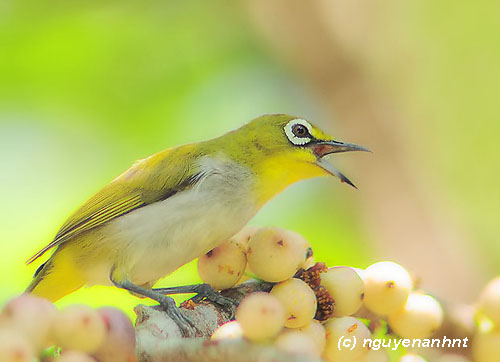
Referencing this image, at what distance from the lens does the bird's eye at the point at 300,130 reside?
13.1 feet

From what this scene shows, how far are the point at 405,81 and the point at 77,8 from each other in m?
3.21

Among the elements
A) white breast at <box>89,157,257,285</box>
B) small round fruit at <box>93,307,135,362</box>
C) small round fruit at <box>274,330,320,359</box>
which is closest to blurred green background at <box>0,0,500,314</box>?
white breast at <box>89,157,257,285</box>

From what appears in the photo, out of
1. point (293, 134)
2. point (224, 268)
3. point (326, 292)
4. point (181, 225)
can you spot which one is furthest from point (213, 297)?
point (293, 134)

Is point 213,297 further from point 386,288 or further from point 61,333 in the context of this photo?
point 61,333

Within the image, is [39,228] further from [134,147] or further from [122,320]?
[122,320]

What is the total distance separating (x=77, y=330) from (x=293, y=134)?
2.38 meters

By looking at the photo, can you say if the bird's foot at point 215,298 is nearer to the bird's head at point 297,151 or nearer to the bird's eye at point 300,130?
the bird's head at point 297,151

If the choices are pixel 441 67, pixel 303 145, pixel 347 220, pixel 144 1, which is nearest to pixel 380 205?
pixel 347 220

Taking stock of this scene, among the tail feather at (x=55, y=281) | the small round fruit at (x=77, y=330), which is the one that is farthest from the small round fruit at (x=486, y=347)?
the tail feather at (x=55, y=281)

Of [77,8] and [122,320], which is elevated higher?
→ [77,8]

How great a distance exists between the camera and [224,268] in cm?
278

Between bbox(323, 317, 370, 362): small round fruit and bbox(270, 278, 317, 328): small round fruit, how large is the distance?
107 mm

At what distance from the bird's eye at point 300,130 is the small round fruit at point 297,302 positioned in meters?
1.61

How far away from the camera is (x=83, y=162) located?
20.7 ft
